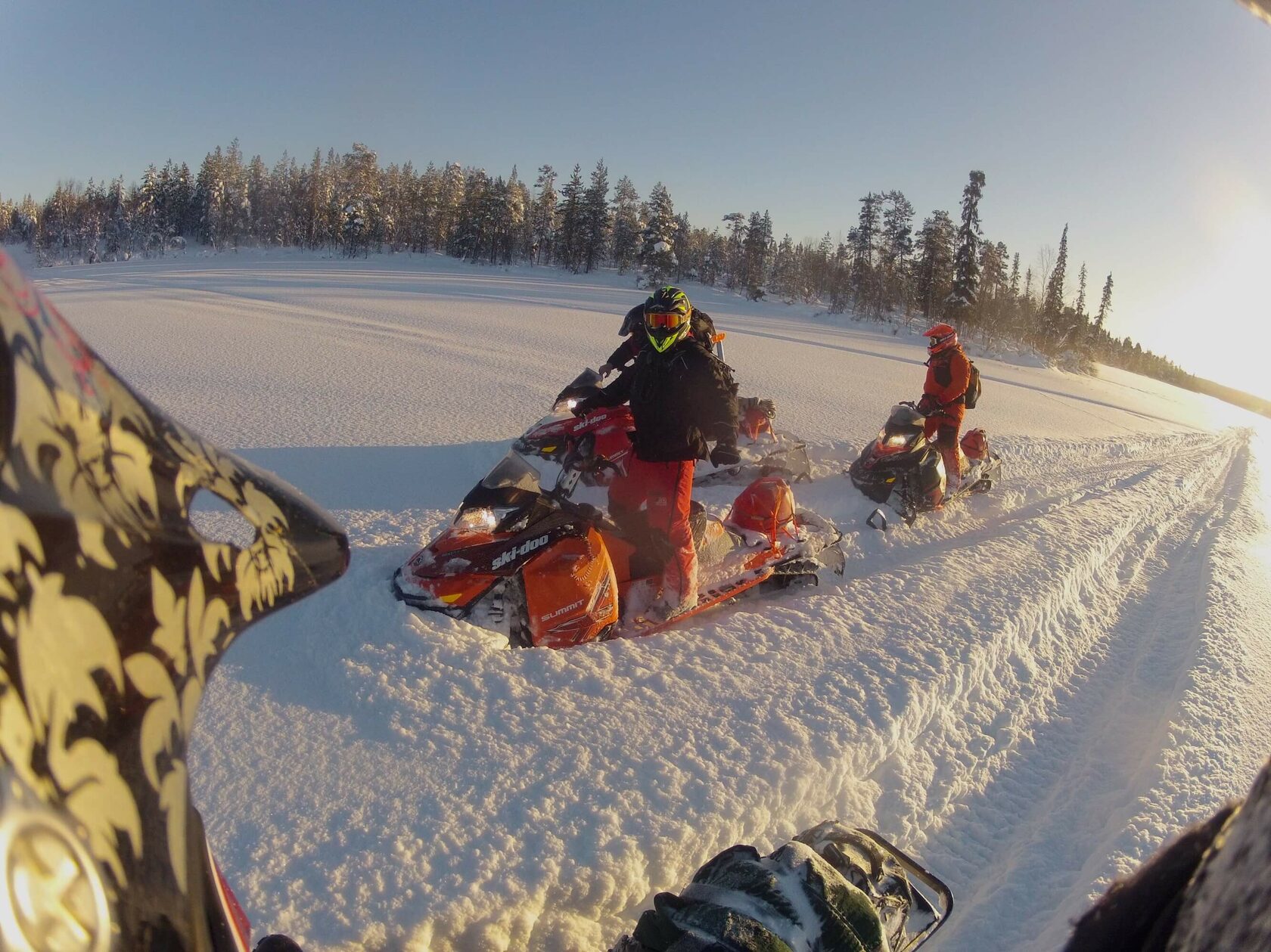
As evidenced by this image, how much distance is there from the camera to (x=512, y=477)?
3701 mm

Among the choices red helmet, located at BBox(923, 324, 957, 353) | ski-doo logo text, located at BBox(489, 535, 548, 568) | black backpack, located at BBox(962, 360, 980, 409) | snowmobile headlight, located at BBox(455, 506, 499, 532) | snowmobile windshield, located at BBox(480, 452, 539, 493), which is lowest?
ski-doo logo text, located at BBox(489, 535, 548, 568)

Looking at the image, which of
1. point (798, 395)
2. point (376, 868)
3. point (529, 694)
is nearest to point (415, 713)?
point (529, 694)

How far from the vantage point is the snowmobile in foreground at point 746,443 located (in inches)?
214

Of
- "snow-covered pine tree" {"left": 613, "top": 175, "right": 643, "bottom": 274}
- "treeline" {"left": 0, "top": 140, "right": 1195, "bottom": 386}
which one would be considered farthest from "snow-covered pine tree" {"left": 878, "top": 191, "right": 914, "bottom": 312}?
"snow-covered pine tree" {"left": 613, "top": 175, "right": 643, "bottom": 274}

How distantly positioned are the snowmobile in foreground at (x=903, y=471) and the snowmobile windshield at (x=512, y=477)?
3.29 metres

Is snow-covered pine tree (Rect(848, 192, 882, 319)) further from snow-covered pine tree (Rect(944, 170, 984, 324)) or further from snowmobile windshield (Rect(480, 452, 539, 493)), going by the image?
snowmobile windshield (Rect(480, 452, 539, 493))

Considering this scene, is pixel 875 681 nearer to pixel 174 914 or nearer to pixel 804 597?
pixel 804 597

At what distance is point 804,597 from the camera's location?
14.7 ft

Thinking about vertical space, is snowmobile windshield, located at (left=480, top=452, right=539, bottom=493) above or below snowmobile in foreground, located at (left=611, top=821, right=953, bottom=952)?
above

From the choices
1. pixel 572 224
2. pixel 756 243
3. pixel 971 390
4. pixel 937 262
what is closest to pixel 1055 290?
pixel 937 262

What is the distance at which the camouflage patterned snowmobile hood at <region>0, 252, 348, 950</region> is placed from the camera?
2.03 feet

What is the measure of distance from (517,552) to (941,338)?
580 cm

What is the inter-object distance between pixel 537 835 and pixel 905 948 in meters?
1.07

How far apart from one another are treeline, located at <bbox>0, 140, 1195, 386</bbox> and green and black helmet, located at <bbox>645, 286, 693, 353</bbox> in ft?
120
